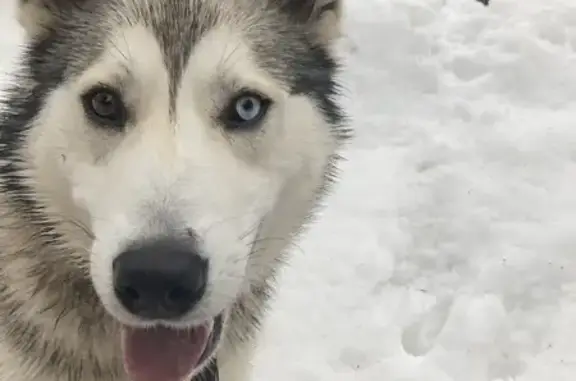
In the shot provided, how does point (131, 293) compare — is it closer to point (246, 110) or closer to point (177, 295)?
point (177, 295)

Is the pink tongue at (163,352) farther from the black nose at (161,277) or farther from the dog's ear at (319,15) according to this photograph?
the dog's ear at (319,15)

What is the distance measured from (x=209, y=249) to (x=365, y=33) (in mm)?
3484

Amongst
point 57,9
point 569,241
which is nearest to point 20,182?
→ point 57,9

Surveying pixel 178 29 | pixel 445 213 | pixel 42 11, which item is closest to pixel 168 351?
pixel 178 29

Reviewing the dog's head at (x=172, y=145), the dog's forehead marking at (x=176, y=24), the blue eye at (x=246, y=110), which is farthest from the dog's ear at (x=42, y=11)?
the blue eye at (x=246, y=110)

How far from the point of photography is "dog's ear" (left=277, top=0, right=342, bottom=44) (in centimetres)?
242

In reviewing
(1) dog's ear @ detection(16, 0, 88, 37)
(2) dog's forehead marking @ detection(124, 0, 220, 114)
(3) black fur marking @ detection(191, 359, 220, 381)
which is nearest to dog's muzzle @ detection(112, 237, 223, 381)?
(3) black fur marking @ detection(191, 359, 220, 381)

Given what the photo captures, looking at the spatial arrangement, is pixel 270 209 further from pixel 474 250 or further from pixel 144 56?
pixel 474 250

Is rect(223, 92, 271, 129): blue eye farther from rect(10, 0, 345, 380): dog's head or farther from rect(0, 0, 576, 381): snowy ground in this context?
rect(0, 0, 576, 381): snowy ground

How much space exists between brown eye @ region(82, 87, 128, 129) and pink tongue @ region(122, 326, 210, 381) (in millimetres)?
546

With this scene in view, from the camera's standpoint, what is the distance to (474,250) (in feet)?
12.4

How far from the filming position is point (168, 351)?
2.04 m

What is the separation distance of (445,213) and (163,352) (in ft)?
7.22

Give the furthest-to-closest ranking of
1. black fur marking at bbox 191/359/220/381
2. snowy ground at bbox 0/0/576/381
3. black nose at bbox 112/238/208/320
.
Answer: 1. snowy ground at bbox 0/0/576/381
2. black fur marking at bbox 191/359/220/381
3. black nose at bbox 112/238/208/320
